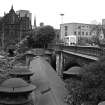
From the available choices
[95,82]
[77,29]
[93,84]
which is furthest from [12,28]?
[95,82]

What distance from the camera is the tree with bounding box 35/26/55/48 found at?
68.6m

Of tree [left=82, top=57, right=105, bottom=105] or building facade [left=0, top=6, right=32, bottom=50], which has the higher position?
building facade [left=0, top=6, right=32, bottom=50]

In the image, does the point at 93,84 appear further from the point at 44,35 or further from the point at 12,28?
the point at 12,28

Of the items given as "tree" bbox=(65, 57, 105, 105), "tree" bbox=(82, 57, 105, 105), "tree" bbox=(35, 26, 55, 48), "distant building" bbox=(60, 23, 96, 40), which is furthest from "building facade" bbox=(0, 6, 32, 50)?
"tree" bbox=(82, 57, 105, 105)

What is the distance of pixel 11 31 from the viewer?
90.9 meters

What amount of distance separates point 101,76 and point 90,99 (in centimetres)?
139

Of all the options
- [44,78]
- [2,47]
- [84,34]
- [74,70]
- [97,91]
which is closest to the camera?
[97,91]

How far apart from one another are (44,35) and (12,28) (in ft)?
89.1

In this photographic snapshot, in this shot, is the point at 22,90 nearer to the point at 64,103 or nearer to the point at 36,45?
the point at 64,103

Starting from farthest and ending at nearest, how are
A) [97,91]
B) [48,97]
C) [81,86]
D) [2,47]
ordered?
[2,47] < [48,97] < [81,86] < [97,91]

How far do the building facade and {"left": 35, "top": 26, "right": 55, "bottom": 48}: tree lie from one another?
2134 centimetres

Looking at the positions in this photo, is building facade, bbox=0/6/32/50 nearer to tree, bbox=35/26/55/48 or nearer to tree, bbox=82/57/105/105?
tree, bbox=35/26/55/48

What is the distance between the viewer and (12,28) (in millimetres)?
91312

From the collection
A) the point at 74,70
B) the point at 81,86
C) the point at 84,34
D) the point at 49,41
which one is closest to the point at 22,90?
the point at 81,86
